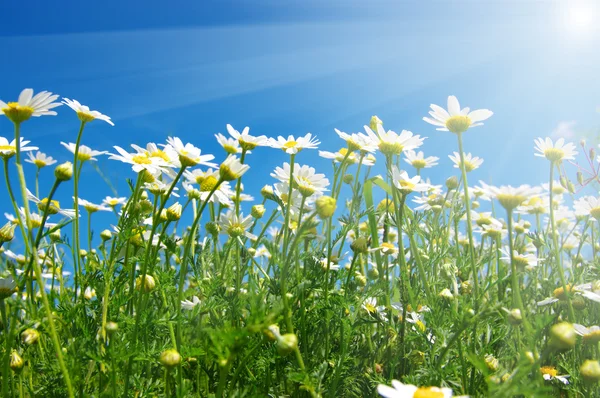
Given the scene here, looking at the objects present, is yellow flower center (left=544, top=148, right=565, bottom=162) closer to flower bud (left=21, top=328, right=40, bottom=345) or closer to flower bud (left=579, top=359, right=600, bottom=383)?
flower bud (left=579, top=359, right=600, bottom=383)

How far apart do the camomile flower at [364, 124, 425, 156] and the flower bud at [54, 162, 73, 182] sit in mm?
1099

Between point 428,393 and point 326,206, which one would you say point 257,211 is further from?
point 428,393

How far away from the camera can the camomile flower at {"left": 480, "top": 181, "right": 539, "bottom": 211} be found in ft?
4.41

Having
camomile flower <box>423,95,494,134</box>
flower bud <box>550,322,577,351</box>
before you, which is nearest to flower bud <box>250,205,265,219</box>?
camomile flower <box>423,95,494,134</box>

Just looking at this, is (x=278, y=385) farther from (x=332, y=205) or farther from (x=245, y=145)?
(x=245, y=145)

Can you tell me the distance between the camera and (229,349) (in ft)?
3.38

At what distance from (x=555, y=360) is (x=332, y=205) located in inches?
61.7

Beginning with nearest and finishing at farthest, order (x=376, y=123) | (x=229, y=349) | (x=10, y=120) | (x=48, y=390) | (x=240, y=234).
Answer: (x=229, y=349), (x=48, y=390), (x=10, y=120), (x=240, y=234), (x=376, y=123)

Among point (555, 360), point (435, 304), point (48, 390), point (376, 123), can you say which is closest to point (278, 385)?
point (435, 304)

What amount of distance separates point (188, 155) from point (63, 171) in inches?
14.9

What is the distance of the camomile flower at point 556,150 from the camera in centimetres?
204

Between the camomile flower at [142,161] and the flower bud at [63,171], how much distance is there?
19cm

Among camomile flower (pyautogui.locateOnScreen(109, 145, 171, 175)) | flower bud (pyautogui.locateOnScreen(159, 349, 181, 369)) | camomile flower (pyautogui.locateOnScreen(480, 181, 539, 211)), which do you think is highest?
camomile flower (pyautogui.locateOnScreen(109, 145, 171, 175))

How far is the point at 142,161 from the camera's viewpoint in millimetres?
1637
